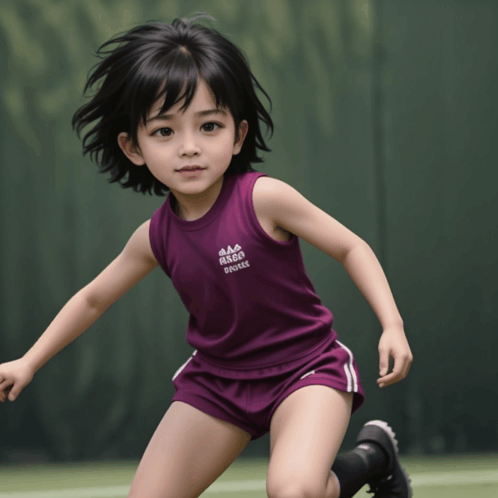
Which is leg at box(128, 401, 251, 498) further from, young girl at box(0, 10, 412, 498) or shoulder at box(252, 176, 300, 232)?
shoulder at box(252, 176, 300, 232)

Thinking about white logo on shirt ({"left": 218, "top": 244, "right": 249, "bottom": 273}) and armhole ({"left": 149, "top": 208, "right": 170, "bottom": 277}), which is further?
armhole ({"left": 149, "top": 208, "right": 170, "bottom": 277})

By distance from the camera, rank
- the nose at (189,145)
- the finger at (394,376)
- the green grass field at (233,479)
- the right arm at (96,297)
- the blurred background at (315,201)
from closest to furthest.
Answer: the finger at (394,376) → the nose at (189,145) → the right arm at (96,297) → the green grass field at (233,479) → the blurred background at (315,201)

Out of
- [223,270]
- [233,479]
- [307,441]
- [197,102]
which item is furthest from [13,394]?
[233,479]

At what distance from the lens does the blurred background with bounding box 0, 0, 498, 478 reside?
12.4ft

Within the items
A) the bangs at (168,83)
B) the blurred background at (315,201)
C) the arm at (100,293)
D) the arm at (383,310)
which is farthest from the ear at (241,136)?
the blurred background at (315,201)

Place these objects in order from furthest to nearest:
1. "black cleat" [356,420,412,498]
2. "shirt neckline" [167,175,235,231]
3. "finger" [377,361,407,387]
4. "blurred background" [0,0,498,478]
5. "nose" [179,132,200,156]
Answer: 1. "blurred background" [0,0,498,478]
2. "black cleat" [356,420,412,498]
3. "shirt neckline" [167,175,235,231]
4. "nose" [179,132,200,156]
5. "finger" [377,361,407,387]

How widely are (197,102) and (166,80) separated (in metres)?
0.09

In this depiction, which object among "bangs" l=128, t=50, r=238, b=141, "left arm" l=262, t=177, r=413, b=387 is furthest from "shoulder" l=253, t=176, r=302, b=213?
"bangs" l=128, t=50, r=238, b=141

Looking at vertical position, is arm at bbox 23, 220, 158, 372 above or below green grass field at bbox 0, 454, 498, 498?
above

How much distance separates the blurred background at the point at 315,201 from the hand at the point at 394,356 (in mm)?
1969

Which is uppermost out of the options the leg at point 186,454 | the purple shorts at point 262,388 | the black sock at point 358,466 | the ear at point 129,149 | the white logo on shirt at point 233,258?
the ear at point 129,149

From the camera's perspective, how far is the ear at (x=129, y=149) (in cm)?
231

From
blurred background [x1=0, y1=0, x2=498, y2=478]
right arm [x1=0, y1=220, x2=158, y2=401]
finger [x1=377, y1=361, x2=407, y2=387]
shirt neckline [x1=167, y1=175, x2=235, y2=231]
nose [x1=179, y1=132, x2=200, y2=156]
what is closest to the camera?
finger [x1=377, y1=361, x2=407, y2=387]

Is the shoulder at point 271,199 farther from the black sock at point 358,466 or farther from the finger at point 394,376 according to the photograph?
the black sock at point 358,466
